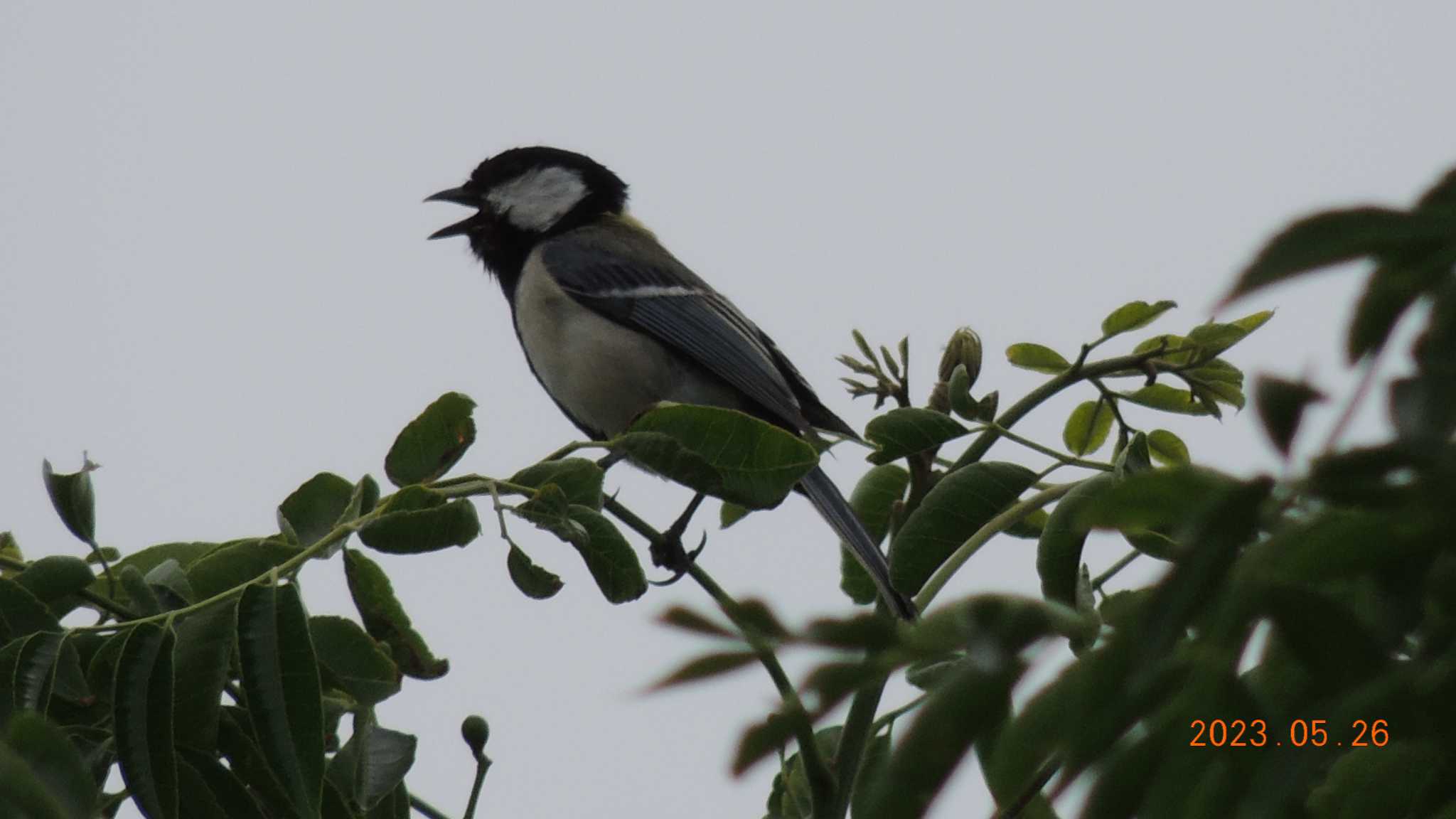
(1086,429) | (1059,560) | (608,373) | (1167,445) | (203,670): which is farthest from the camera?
(608,373)

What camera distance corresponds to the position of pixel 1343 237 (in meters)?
0.79

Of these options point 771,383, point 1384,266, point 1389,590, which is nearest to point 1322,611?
point 1389,590

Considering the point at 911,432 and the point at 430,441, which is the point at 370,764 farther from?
the point at 911,432

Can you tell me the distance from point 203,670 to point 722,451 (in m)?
0.80

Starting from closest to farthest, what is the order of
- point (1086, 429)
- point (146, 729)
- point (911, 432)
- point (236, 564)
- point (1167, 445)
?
point (146, 729), point (236, 564), point (911, 432), point (1167, 445), point (1086, 429)

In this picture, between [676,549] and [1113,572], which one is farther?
[676,549]

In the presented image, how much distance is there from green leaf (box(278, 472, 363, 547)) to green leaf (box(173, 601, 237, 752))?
241 millimetres

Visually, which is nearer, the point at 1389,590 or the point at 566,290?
the point at 1389,590

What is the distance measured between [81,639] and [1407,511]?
1.73 meters

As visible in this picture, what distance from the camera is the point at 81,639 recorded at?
2045mm

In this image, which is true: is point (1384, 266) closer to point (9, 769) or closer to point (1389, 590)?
point (1389, 590)

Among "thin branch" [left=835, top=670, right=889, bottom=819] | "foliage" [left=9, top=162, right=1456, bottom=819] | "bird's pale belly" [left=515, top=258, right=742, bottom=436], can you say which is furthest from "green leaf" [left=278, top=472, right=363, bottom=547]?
"bird's pale belly" [left=515, top=258, right=742, bottom=436]

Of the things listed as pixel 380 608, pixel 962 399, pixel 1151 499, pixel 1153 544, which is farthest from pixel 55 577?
pixel 1151 499

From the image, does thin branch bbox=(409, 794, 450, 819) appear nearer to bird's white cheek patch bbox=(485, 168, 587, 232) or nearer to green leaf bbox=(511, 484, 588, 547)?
green leaf bbox=(511, 484, 588, 547)
